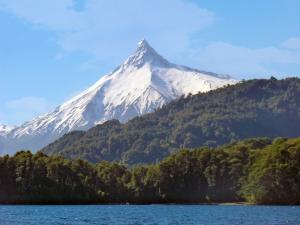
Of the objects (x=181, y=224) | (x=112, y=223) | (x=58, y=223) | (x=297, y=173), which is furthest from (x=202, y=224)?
(x=297, y=173)

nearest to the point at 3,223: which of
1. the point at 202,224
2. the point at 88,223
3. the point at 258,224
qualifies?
the point at 88,223

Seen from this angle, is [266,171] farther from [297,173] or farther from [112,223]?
[112,223]

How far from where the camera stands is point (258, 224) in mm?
100375

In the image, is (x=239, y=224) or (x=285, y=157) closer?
(x=239, y=224)

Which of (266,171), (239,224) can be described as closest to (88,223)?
(239,224)

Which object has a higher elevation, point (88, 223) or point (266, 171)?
point (266, 171)

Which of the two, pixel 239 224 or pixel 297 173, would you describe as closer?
pixel 239 224

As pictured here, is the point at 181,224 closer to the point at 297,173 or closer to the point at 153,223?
the point at 153,223

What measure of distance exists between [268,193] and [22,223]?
358 ft

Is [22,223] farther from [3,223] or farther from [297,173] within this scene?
[297,173]

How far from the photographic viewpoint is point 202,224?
10300 cm

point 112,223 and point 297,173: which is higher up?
point 297,173

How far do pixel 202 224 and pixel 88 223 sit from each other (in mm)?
16984

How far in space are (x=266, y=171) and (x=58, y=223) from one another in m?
104
